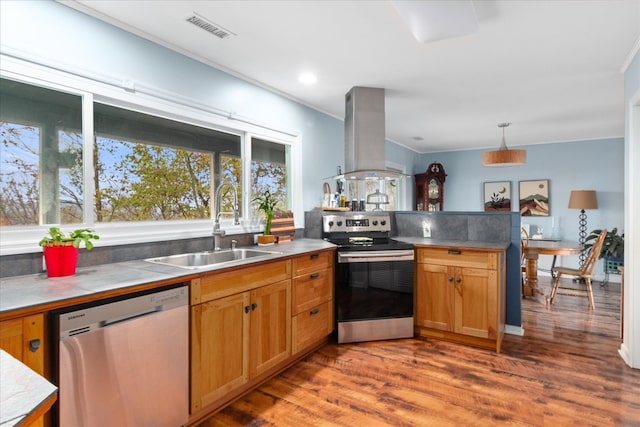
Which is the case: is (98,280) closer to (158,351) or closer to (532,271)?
(158,351)

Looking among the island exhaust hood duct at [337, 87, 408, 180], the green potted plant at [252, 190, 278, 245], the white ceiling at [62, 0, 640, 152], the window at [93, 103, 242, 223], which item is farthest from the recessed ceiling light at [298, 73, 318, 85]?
the green potted plant at [252, 190, 278, 245]

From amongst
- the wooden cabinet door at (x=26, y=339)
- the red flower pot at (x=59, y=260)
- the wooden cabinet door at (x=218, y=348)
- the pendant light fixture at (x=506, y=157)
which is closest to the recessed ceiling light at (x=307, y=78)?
the wooden cabinet door at (x=218, y=348)

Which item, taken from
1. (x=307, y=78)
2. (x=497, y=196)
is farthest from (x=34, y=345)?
(x=497, y=196)

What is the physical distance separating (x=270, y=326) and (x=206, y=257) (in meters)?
0.71

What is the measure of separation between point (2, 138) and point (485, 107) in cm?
439

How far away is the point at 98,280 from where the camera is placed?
1.69 m

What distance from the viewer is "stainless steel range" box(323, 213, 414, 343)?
124 inches

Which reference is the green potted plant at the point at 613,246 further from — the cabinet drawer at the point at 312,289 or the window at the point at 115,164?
the window at the point at 115,164

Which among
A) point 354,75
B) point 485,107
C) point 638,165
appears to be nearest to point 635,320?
point 638,165

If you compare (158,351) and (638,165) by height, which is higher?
(638,165)

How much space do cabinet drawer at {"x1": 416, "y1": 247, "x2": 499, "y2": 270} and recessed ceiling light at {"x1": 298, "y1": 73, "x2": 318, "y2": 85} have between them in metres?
1.84

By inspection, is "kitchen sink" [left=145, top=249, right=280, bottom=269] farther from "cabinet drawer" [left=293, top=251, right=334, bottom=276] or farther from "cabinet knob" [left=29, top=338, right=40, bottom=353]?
"cabinet knob" [left=29, top=338, right=40, bottom=353]

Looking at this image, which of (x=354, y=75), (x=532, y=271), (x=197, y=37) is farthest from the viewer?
(x=532, y=271)

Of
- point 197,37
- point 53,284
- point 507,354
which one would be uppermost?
point 197,37
